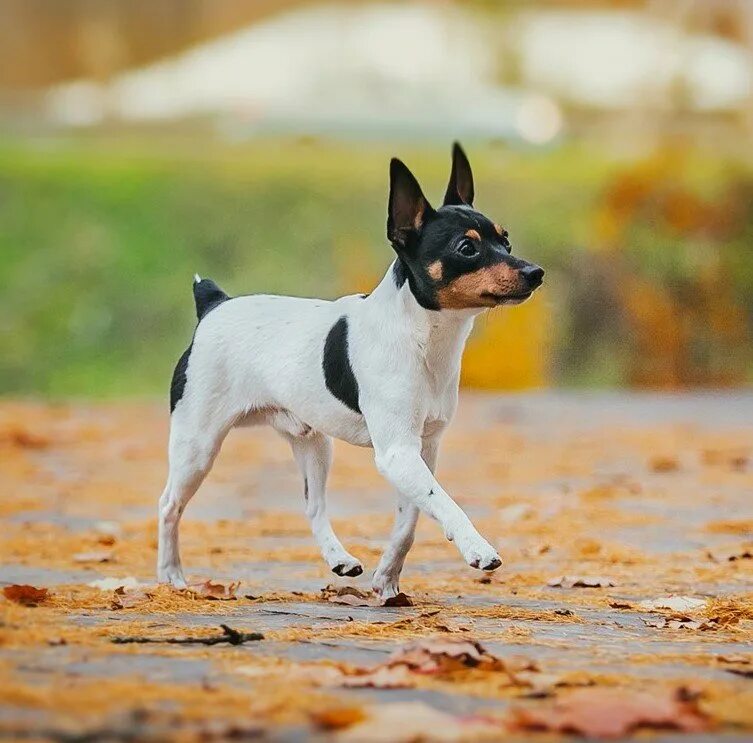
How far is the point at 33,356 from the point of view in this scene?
631 inches

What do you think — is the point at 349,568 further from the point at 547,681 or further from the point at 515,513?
the point at 515,513

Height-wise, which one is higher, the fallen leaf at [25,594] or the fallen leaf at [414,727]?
the fallen leaf at [414,727]

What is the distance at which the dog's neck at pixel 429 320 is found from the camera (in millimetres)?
4309

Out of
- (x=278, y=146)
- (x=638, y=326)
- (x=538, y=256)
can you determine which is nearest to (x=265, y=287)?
(x=278, y=146)

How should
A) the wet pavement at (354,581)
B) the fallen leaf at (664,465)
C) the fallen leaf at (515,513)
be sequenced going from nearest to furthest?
the wet pavement at (354,581), the fallen leaf at (515,513), the fallen leaf at (664,465)

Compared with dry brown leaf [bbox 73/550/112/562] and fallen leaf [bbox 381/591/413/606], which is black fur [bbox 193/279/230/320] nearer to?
dry brown leaf [bbox 73/550/112/562]

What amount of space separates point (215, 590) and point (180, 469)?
52 cm

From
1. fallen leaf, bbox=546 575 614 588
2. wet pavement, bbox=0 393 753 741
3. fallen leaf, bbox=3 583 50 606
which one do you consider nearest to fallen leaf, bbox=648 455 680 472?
wet pavement, bbox=0 393 753 741

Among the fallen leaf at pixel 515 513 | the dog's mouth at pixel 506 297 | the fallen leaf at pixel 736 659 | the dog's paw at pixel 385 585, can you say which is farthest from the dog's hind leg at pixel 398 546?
the fallen leaf at pixel 515 513

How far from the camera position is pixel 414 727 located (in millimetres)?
2516

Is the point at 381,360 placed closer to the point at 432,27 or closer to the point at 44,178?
the point at 44,178

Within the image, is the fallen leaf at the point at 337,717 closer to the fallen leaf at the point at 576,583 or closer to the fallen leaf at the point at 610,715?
the fallen leaf at the point at 610,715

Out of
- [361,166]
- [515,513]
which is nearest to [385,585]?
[515,513]

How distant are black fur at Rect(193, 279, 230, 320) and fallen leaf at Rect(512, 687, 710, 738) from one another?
2.57 metres
